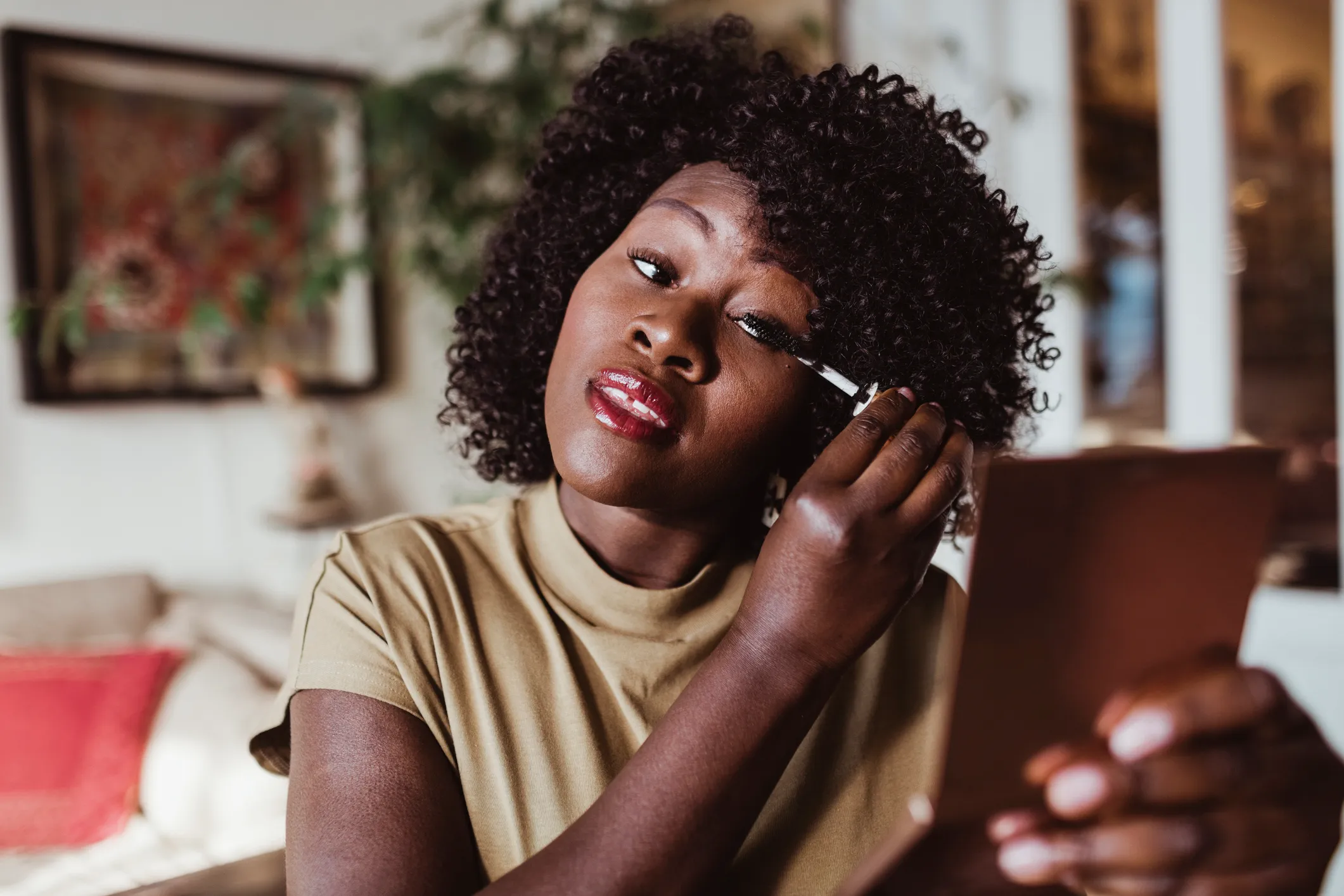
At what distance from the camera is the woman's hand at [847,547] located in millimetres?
603

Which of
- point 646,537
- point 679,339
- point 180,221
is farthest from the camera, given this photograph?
point 180,221

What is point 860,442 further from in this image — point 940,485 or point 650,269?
point 650,269

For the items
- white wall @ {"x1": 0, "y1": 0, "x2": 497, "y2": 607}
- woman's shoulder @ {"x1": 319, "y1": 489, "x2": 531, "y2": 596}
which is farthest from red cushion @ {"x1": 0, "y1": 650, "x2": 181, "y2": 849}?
woman's shoulder @ {"x1": 319, "y1": 489, "x2": 531, "y2": 596}

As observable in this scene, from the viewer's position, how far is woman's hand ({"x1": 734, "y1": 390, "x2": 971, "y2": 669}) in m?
0.60

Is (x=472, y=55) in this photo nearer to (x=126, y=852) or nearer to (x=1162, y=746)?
(x=126, y=852)

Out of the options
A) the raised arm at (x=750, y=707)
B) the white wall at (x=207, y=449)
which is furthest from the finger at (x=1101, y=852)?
the white wall at (x=207, y=449)

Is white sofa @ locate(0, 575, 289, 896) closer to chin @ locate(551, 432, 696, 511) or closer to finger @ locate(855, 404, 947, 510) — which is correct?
chin @ locate(551, 432, 696, 511)

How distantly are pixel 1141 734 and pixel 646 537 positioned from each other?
44cm

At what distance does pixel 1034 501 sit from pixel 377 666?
48 centimetres

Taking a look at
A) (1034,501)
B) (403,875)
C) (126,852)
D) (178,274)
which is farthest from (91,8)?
(1034,501)

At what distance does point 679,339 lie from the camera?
73 centimetres

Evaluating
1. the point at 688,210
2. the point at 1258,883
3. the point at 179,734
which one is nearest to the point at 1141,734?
the point at 1258,883

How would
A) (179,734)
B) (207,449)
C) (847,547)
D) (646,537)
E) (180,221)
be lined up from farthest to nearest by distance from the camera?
(207,449), (180,221), (179,734), (646,537), (847,547)

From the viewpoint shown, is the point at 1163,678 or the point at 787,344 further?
the point at 787,344
